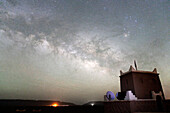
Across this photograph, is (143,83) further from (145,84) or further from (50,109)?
(50,109)

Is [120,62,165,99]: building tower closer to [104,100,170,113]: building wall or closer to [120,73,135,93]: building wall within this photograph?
[120,73,135,93]: building wall

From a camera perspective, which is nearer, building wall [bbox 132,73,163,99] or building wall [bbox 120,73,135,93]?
building wall [bbox 132,73,163,99]

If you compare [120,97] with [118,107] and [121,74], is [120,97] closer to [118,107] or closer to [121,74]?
[118,107]

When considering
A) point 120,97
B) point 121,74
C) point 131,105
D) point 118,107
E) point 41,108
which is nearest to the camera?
point 131,105

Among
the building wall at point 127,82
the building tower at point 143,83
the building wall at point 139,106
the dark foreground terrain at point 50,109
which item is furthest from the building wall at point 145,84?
the dark foreground terrain at point 50,109

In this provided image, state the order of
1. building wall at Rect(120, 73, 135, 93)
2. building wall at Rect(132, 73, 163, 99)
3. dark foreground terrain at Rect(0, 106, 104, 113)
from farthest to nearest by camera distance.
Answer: dark foreground terrain at Rect(0, 106, 104, 113) < building wall at Rect(120, 73, 135, 93) < building wall at Rect(132, 73, 163, 99)

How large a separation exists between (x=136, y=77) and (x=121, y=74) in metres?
4.12

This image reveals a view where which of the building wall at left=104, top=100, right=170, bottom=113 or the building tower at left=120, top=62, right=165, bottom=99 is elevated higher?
the building tower at left=120, top=62, right=165, bottom=99

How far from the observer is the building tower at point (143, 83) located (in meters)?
17.8

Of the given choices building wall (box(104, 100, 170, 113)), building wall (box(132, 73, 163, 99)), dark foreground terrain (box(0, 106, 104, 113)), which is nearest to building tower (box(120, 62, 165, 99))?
building wall (box(132, 73, 163, 99))

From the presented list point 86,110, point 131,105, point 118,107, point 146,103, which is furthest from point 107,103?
point 86,110

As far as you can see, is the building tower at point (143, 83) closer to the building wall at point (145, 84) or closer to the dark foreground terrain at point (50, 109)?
the building wall at point (145, 84)

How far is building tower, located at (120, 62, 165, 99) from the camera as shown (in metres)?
17.8

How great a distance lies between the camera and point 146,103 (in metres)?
15.2
